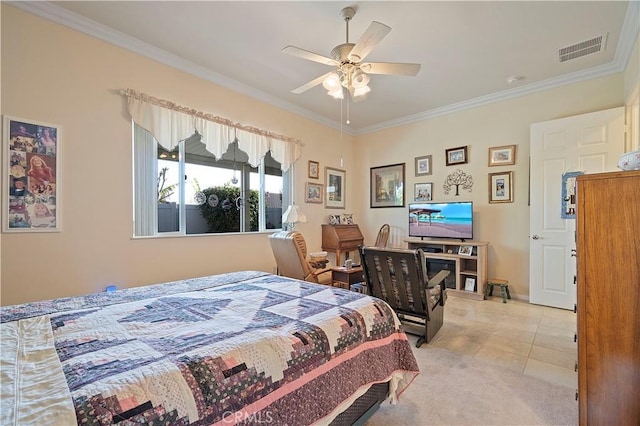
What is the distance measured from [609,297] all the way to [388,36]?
2.72 m

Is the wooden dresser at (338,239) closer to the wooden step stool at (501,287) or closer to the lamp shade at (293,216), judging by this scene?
the lamp shade at (293,216)

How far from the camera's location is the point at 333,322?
1390 millimetres

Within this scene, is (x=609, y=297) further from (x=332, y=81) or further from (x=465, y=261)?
(x=465, y=261)

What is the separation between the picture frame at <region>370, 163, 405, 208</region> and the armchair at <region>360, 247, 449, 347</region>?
2604mm

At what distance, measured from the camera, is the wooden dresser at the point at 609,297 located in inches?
55.7

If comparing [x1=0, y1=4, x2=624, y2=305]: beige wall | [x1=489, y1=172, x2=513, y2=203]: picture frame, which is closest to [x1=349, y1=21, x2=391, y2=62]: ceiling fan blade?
[x1=0, y1=4, x2=624, y2=305]: beige wall

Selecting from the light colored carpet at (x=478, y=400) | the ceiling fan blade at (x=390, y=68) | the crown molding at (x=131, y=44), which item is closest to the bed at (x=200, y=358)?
the light colored carpet at (x=478, y=400)

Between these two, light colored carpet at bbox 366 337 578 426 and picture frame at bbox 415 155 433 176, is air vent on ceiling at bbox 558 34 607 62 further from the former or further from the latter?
light colored carpet at bbox 366 337 578 426

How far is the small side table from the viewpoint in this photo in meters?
3.60

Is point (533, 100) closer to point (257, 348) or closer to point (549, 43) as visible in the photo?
point (549, 43)

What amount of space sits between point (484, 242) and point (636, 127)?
2.04m

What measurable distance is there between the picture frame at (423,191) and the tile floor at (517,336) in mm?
1827

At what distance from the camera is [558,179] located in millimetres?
3635

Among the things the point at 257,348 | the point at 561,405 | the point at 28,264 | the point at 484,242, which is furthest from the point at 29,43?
the point at 484,242
